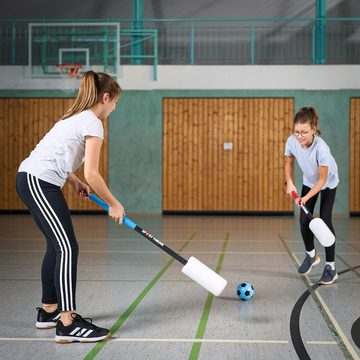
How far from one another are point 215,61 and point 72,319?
12864mm

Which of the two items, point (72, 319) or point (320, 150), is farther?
point (320, 150)

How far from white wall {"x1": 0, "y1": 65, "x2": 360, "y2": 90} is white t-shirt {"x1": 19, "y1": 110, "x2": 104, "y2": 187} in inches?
422

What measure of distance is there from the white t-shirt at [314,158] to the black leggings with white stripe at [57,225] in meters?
2.62

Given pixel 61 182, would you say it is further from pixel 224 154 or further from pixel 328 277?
pixel 224 154

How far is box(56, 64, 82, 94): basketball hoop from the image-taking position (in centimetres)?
1305

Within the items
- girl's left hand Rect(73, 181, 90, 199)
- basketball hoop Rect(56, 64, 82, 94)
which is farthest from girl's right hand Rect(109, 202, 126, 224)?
basketball hoop Rect(56, 64, 82, 94)

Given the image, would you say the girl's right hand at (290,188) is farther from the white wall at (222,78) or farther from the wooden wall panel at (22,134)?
the wooden wall panel at (22,134)

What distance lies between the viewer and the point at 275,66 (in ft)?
46.9

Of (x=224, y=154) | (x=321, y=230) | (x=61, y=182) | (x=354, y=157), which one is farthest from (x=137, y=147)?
(x=61, y=182)

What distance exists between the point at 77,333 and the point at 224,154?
1124cm

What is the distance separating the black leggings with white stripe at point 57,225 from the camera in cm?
366

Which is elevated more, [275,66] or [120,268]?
[275,66]

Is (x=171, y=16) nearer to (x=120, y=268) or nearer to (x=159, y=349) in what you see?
(x=120, y=268)

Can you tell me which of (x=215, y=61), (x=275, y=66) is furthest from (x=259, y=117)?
(x=215, y=61)
